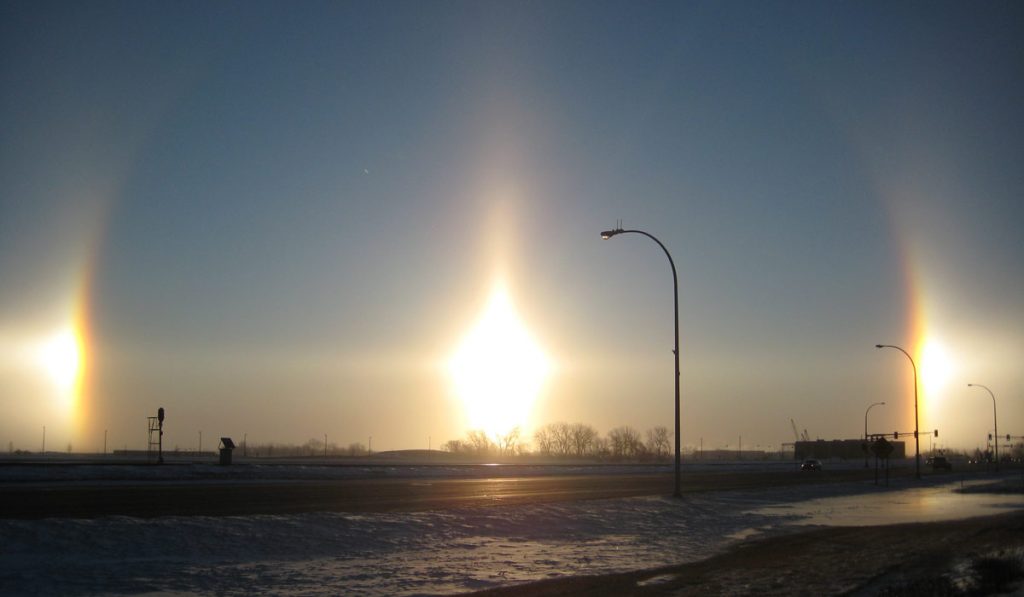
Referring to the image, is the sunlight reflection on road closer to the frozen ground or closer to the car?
the frozen ground

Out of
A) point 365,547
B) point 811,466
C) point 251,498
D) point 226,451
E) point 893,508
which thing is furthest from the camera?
point 811,466

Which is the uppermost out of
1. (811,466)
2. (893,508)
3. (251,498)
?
(251,498)

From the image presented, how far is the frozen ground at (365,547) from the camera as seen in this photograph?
16.9 m

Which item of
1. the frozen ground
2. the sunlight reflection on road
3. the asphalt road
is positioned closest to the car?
the sunlight reflection on road

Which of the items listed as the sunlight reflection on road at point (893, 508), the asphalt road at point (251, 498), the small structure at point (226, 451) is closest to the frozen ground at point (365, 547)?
the sunlight reflection on road at point (893, 508)

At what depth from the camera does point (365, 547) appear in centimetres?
2300

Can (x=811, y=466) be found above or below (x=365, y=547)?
below

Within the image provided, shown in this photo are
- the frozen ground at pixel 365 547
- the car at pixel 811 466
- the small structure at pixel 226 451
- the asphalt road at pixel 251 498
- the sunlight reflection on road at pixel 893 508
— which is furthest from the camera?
the car at pixel 811 466

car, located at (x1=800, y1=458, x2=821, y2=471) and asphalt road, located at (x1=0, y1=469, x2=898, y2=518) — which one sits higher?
asphalt road, located at (x1=0, y1=469, x2=898, y2=518)

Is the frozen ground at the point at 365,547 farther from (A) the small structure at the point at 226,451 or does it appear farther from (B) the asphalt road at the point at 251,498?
(A) the small structure at the point at 226,451

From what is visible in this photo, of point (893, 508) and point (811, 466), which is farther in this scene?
point (811, 466)

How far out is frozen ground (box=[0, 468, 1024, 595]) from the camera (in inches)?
666

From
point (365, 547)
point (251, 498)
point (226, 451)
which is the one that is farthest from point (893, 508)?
point (226, 451)

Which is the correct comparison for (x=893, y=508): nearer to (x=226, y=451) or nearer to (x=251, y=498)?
(x=251, y=498)
